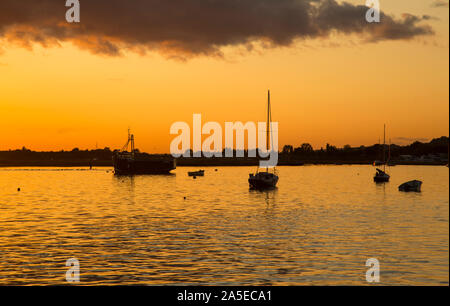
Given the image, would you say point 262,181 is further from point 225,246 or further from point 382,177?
point 225,246

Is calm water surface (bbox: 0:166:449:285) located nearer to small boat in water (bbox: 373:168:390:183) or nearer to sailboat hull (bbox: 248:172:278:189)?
sailboat hull (bbox: 248:172:278:189)

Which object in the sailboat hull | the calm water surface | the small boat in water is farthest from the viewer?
the small boat in water

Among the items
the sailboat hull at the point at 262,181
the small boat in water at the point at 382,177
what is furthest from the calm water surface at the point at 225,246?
the small boat in water at the point at 382,177

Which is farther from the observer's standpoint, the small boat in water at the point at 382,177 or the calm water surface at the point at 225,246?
the small boat in water at the point at 382,177

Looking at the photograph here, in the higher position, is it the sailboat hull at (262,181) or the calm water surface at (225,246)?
the sailboat hull at (262,181)

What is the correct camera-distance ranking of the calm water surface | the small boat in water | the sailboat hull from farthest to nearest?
the small boat in water, the sailboat hull, the calm water surface

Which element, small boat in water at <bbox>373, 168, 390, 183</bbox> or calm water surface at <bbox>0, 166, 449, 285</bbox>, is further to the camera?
small boat in water at <bbox>373, 168, 390, 183</bbox>

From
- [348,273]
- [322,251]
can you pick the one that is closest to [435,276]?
[348,273]

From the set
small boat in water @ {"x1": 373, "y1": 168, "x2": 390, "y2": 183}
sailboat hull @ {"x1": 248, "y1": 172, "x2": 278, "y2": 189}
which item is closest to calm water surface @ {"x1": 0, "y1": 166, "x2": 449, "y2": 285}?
sailboat hull @ {"x1": 248, "y1": 172, "x2": 278, "y2": 189}

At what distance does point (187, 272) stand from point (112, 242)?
12.7 m

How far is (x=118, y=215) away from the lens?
59.1 m

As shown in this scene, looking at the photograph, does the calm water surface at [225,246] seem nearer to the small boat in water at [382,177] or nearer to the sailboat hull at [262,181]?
the sailboat hull at [262,181]

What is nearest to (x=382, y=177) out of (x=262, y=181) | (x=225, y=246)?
(x=262, y=181)

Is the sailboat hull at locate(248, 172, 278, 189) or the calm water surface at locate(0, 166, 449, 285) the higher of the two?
the sailboat hull at locate(248, 172, 278, 189)
